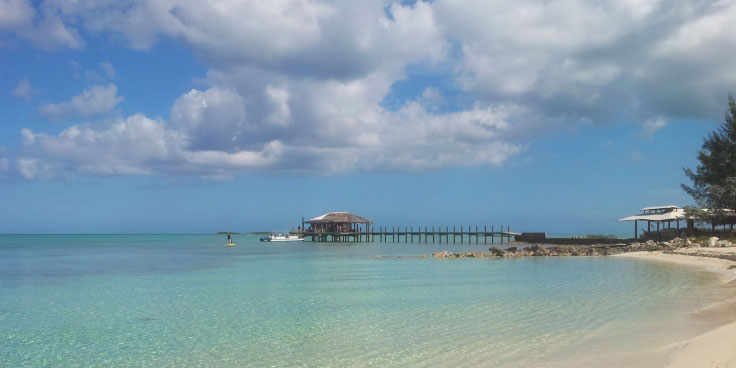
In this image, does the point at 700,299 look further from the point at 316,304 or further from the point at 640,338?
the point at 316,304

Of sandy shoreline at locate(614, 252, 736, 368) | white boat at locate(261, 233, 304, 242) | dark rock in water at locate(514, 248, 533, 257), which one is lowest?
white boat at locate(261, 233, 304, 242)

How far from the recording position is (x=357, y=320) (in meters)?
12.2

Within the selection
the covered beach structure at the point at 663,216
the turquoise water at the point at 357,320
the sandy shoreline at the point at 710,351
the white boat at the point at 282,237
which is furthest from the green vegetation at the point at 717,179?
the white boat at the point at 282,237

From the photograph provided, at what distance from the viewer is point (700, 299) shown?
46.2 feet

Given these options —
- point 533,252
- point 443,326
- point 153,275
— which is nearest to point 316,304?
point 443,326

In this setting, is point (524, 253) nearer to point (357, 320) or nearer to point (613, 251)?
point (613, 251)

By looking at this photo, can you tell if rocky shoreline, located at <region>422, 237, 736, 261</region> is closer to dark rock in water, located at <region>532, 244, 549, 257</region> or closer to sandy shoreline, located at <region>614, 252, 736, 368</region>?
dark rock in water, located at <region>532, 244, 549, 257</region>

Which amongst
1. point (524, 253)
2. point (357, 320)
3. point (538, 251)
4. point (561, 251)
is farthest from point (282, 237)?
point (357, 320)

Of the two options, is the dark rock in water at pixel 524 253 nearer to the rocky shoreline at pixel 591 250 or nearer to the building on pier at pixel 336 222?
the rocky shoreline at pixel 591 250

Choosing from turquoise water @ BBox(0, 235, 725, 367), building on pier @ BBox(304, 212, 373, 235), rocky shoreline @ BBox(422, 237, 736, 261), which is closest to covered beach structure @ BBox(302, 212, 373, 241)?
building on pier @ BBox(304, 212, 373, 235)

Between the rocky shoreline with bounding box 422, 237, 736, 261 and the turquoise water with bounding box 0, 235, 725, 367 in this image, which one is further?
the rocky shoreline with bounding box 422, 237, 736, 261

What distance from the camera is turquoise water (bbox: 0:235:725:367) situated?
29.3ft

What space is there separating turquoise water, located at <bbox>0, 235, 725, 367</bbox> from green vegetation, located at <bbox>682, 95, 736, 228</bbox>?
17948 millimetres

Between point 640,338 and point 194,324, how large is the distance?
362 inches
